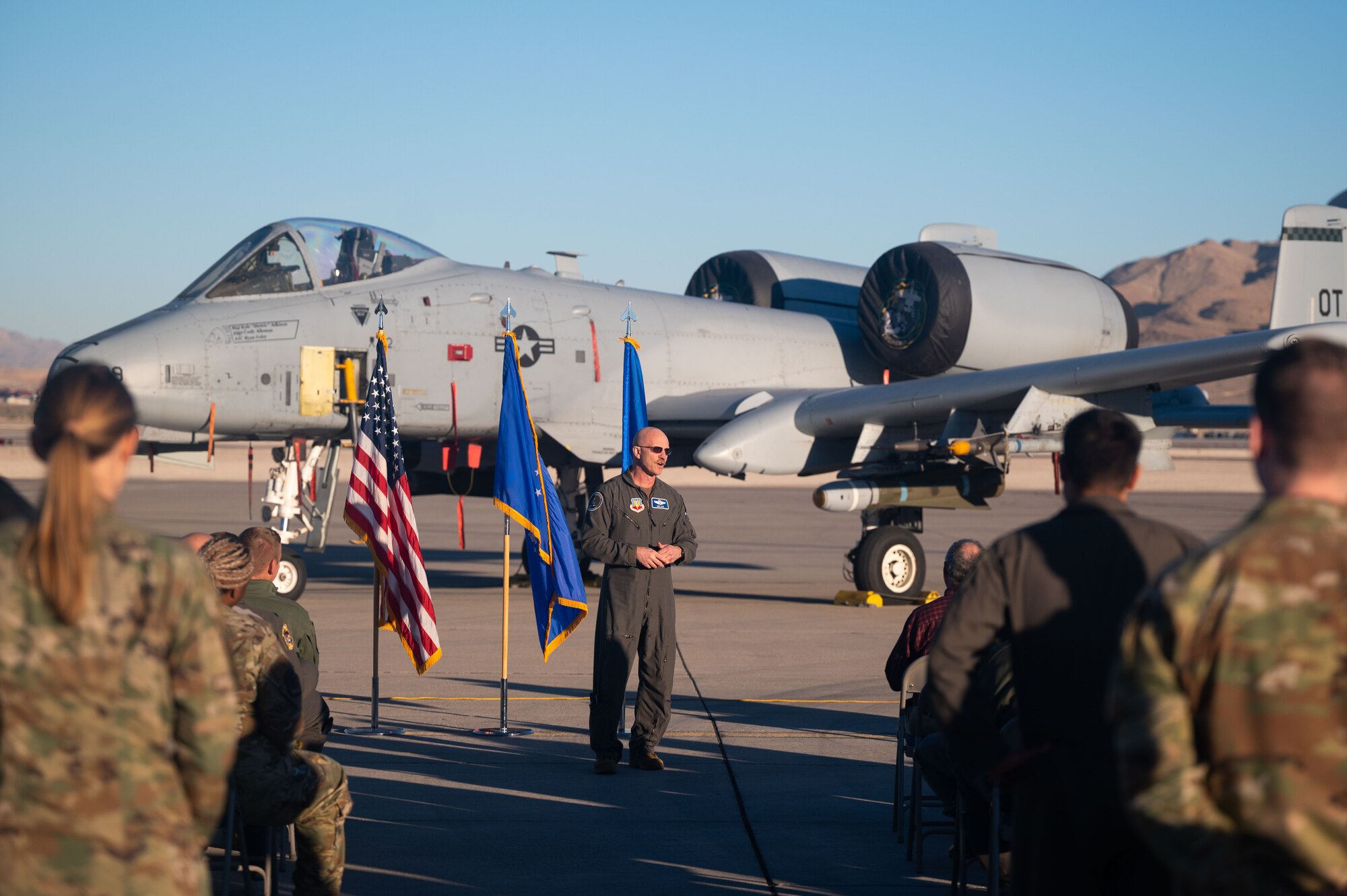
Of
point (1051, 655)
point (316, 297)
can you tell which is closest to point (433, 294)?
point (316, 297)

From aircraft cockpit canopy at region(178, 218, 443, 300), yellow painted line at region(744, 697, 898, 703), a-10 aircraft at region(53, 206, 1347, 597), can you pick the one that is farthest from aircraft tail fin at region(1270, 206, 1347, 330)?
aircraft cockpit canopy at region(178, 218, 443, 300)

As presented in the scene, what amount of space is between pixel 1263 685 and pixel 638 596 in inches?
212

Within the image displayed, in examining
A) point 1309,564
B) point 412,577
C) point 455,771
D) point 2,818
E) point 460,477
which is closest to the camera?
point 1309,564

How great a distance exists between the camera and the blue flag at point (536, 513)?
8.57 metres

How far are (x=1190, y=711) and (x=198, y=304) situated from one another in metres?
13.1

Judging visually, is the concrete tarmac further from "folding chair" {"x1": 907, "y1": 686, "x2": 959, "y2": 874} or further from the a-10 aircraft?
the a-10 aircraft

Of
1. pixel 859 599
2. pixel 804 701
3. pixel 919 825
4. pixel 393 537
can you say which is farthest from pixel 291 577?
pixel 919 825

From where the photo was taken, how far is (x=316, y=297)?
14.1 metres

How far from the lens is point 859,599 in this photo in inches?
595

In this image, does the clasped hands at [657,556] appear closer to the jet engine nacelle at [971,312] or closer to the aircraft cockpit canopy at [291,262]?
the aircraft cockpit canopy at [291,262]

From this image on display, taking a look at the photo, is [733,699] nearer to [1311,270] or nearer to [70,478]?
[70,478]

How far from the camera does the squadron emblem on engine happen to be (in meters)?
15.9

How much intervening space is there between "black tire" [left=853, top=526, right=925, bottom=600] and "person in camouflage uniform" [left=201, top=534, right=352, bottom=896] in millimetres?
10833

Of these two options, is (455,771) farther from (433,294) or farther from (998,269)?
Result: (998,269)
